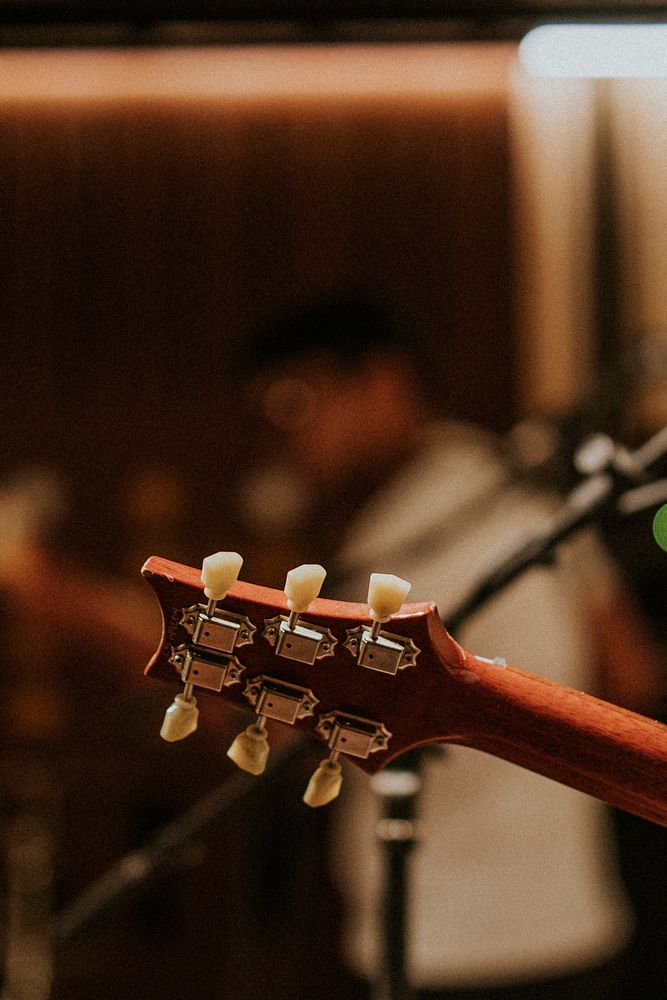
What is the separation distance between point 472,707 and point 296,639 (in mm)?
122

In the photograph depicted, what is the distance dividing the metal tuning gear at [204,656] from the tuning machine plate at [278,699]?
1cm

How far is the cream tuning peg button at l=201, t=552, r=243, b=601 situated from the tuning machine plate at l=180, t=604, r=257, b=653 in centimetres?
2

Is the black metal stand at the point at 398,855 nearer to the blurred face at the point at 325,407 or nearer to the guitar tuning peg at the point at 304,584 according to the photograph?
the guitar tuning peg at the point at 304,584

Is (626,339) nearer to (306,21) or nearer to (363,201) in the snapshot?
(363,201)

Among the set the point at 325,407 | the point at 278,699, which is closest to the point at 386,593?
the point at 278,699

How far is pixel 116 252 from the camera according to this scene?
2398 mm

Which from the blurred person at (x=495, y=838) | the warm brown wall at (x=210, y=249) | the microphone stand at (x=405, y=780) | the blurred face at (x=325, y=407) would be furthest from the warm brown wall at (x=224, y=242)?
the microphone stand at (x=405, y=780)

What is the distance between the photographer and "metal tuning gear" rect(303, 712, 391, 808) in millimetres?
647

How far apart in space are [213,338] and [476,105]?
816mm

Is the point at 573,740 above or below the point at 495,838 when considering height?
above

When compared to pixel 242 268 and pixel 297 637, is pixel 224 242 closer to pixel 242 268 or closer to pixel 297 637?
pixel 242 268

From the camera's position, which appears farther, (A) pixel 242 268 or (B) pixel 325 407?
(A) pixel 242 268

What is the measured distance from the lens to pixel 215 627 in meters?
0.61

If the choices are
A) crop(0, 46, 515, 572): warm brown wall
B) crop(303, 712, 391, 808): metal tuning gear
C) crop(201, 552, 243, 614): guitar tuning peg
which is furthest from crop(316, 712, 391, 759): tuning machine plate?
crop(0, 46, 515, 572): warm brown wall
